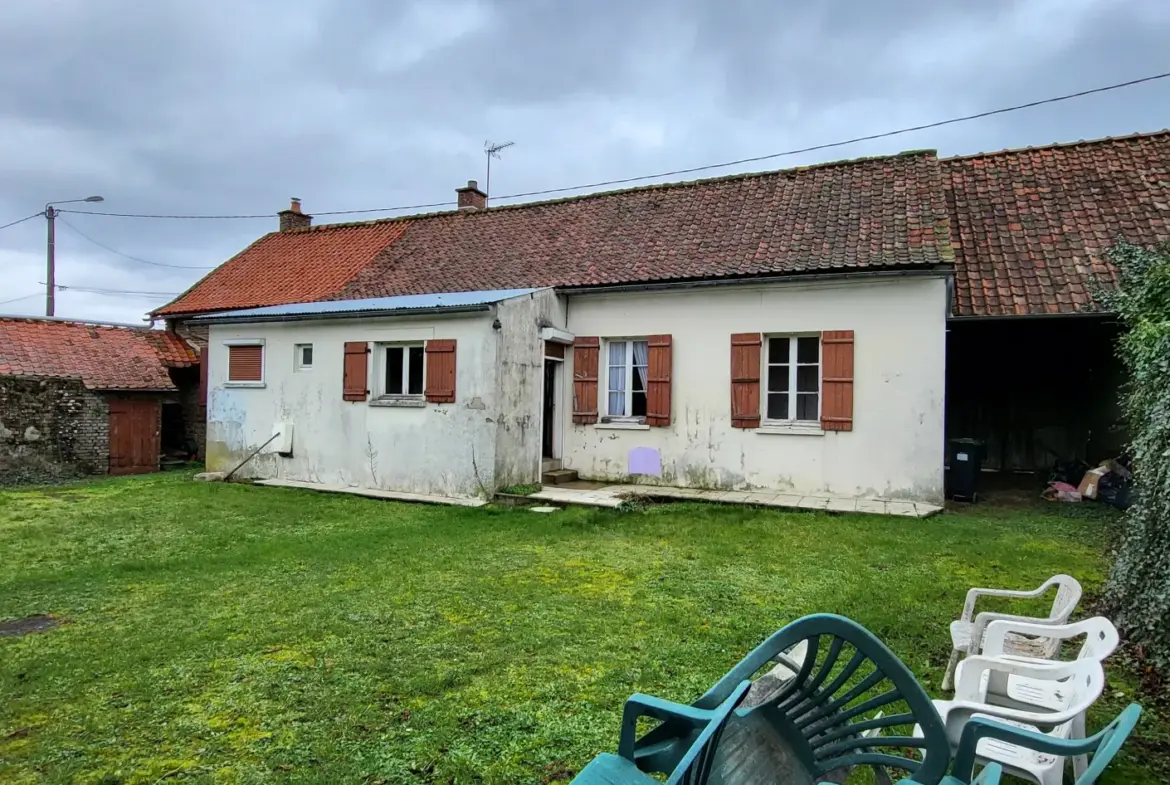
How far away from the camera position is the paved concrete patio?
9.30 m

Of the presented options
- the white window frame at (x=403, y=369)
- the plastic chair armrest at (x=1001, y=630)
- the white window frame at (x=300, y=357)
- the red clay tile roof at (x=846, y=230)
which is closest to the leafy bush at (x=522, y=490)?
the white window frame at (x=403, y=369)

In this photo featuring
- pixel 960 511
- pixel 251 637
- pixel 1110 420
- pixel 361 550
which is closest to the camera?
pixel 251 637

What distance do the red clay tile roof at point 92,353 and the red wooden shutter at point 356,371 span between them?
7452 millimetres

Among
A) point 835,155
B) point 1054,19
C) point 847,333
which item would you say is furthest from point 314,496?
point 1054,19

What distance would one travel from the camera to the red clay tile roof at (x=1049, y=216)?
33.9ft

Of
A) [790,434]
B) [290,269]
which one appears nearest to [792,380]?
[790,434]

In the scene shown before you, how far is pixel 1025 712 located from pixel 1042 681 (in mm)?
545

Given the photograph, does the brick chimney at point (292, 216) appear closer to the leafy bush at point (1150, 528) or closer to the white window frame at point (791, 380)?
the white window frame at point (791, 380)

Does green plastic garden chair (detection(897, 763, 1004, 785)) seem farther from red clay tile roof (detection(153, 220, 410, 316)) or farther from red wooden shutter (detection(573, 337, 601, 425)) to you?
red clay tile roof (detection(153, 220, 410, 316))

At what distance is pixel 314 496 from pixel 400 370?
255 cm

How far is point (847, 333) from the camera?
403 inches

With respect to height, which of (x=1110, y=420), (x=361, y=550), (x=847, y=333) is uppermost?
(x=847, y=333)

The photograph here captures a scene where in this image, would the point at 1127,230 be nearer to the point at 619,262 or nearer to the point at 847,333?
the point at 847,333

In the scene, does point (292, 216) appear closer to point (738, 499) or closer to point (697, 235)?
point (697, 235)
